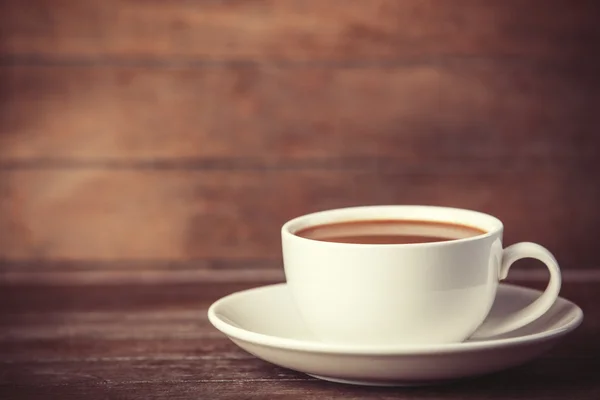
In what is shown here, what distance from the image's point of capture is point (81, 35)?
1054 mm

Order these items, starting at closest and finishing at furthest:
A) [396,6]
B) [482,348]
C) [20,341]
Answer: [482,348], [20,341], [396,6]

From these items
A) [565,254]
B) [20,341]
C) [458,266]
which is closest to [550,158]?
[565,254]

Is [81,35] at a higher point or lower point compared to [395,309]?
higher

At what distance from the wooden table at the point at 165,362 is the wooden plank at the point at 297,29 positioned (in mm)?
334

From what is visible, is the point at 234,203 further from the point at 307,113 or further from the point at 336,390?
the point at 336,390

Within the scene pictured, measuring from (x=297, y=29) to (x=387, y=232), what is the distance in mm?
481

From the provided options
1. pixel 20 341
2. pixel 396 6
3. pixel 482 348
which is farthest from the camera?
pixel 396 6

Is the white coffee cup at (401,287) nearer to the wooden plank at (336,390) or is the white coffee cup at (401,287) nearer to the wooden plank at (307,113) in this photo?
the wooden plank at (336,390)

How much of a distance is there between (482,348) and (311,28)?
641 mm

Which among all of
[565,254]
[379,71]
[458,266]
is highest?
[379,71]

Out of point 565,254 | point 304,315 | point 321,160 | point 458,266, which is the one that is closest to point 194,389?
point 304,315

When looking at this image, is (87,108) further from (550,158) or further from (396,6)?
(550,158)

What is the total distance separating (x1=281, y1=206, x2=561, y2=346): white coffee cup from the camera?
0.54 metres

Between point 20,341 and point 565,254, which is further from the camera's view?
point 565,254
